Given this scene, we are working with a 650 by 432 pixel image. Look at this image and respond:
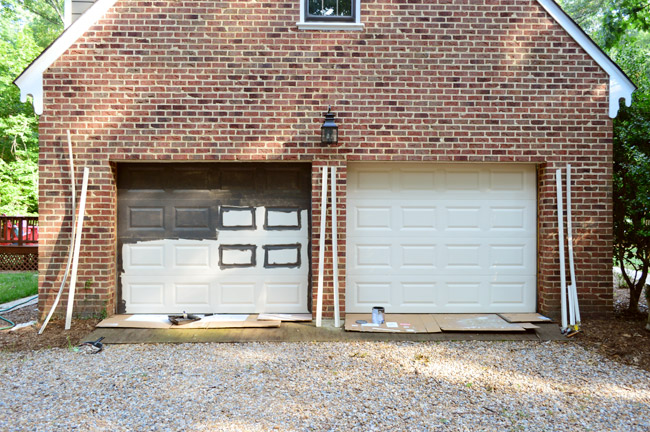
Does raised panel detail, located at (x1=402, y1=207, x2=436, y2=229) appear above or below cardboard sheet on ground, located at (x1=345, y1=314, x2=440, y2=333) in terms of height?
above

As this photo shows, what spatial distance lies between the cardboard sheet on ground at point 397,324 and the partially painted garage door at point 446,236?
194mm

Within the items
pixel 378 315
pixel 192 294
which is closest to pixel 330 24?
pixel 378 315

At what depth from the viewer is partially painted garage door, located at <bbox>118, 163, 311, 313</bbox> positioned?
19.0 feet

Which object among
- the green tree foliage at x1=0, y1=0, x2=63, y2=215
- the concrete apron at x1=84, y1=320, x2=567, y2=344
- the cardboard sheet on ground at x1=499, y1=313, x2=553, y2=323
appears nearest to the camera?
the concrete apron at x1=84, y1=320, x2=567, y2=344

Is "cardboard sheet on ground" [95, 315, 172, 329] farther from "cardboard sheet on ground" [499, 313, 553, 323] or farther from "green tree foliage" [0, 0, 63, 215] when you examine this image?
"green tree foliage" [0, 0, 63, 215]

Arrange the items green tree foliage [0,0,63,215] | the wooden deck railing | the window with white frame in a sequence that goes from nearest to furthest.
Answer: the window with white frame
the wooden deck railing
green tree foliage [0,0,63,215]

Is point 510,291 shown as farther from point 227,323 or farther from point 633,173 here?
point 227,323

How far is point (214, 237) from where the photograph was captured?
229 inches

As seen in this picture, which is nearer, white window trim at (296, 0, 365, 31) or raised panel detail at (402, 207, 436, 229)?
white window trim at (296, 0, 365, 31)

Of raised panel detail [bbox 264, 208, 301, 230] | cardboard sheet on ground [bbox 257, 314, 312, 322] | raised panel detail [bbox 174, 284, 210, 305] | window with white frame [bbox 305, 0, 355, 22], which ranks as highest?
window with white frame [bbox 305, 0, 355, 22]

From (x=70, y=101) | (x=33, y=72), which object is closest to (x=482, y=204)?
(x=70, y=101)

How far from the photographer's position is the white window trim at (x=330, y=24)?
549cm

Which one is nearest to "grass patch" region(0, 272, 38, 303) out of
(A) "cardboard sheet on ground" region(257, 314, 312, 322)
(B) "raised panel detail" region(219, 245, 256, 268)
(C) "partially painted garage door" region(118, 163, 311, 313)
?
(C) "partially painted garage door" region(118, 163, 311, 313)

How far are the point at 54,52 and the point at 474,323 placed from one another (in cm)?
627
